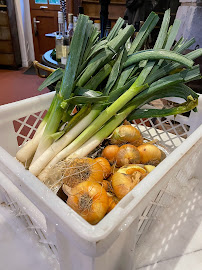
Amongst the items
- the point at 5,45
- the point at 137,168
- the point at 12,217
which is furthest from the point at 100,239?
the point at 5,45

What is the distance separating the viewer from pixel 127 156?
20.3 inches

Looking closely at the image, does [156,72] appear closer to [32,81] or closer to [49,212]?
[49,212]

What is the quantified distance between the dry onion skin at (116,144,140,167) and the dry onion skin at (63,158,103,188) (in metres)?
0.06

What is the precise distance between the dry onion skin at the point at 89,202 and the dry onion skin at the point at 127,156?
14cm

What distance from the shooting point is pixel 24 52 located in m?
4.22

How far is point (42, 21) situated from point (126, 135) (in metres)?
4.61

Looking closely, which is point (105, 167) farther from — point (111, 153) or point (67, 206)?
point (67, 206)

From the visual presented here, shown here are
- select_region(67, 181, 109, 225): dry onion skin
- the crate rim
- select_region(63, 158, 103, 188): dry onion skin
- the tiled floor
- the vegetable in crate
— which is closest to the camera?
the crate rim

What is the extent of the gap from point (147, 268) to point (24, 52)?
453 centimetres

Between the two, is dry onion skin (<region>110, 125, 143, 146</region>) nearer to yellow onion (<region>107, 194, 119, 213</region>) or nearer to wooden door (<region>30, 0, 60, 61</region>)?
yellow onion (<region>107, 194, 119, 213</region>)

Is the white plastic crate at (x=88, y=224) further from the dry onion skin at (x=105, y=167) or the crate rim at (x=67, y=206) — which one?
the dry onion skin at (x=105, y=167)

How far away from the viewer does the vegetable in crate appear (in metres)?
0.57

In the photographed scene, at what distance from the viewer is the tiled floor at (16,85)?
2.86 metres

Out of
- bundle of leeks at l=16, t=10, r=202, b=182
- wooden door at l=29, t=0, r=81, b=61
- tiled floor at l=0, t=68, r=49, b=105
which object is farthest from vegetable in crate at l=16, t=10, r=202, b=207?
wooden door at l=29, t=0, r=81, b=61
